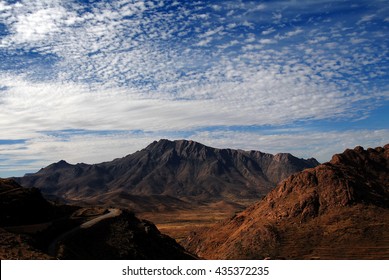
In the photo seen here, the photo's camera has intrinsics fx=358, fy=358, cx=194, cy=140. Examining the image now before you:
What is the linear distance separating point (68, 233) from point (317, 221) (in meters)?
41.5

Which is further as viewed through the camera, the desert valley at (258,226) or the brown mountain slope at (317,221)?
the brown mountain slope at (317,221)

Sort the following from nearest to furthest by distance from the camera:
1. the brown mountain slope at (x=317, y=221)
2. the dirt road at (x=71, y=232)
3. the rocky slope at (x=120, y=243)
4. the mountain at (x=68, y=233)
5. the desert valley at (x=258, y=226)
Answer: the mountain at (x=68, y=233)
the dirt road at (x=71, y=232)
the rocky slope at (x=120, y=243)
the desert valley at (x=258, y=226)
the brown mountain slope at (x=317, y=221)

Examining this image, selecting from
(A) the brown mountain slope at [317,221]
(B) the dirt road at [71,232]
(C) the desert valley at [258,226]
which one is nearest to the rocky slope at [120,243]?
(C) the desert valley at [258,226]

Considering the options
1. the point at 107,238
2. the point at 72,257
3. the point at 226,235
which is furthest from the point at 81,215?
the point at 226,235

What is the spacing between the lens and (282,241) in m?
59.5

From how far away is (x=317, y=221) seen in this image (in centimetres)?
6234

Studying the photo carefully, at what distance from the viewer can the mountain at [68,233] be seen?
118 feet

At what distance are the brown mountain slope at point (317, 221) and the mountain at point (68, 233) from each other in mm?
16053

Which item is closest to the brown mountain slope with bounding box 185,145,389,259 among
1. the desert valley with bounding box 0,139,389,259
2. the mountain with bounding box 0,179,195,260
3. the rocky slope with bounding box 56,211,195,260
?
the desert valley with bounding box 0,139,389,259

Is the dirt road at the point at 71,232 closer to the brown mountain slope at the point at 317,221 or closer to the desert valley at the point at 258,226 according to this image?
the desert valley at the point at 258,226

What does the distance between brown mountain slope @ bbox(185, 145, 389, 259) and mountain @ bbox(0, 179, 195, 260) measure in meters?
16.1

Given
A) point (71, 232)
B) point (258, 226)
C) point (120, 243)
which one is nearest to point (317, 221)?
point (258, 226)
